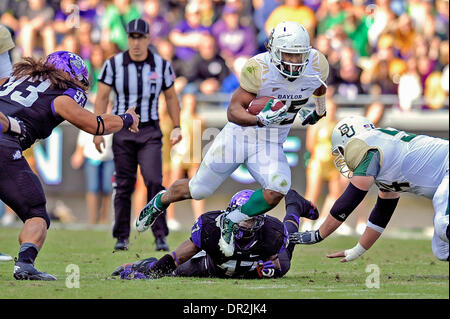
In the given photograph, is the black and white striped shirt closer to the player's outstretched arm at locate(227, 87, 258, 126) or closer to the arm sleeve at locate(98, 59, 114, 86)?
the arm sleeve at locate(98, 59, 114, 86)

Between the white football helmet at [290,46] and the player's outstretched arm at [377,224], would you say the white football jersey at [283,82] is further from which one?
the player's outstretched arm at [377,224]

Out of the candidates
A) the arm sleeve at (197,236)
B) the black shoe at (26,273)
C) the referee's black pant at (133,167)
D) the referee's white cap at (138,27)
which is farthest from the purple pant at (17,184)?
the referee's white cap at (138,27)

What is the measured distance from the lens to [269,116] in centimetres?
681

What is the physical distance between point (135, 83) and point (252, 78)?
230 centimetres

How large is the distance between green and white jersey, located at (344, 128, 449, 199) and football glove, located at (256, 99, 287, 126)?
0.53m

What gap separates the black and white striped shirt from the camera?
9234mm

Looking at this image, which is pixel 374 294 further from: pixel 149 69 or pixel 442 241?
pixel 149 69

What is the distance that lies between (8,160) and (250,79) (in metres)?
1.89

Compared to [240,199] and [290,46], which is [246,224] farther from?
[290,46]

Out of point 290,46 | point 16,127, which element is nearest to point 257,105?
point 290,46

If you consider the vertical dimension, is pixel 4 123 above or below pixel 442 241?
above

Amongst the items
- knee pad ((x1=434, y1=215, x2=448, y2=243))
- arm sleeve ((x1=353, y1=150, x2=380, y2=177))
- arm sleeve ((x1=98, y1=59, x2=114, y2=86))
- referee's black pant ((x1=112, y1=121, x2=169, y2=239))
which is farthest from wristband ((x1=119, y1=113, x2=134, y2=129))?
knee pad ((x1=434, y1=215, x2=448, y2=243))

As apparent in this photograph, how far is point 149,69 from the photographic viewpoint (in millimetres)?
9312

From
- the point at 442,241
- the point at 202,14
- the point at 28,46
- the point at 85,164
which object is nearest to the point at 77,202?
the point at 85,164
